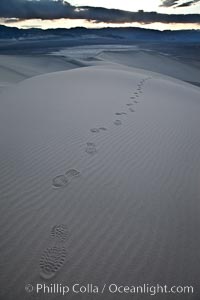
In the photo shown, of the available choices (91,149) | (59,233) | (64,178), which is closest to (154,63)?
(91,149)

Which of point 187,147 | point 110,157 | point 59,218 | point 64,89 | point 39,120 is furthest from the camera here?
point 64,89

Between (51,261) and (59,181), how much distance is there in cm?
116

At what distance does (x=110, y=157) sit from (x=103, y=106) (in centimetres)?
250

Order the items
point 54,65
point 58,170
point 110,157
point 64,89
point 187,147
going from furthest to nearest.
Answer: point 54,65 → point 64,89 → point 187,147 → point 110,157 → point 58,170

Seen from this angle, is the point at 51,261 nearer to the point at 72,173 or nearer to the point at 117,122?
the point at 72,173

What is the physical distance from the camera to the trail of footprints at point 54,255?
206 cm

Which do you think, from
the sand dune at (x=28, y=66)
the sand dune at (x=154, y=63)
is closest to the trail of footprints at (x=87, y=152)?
the sand dune at (x=28, y=66)

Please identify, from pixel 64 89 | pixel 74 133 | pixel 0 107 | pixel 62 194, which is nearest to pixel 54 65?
pixel 64 89

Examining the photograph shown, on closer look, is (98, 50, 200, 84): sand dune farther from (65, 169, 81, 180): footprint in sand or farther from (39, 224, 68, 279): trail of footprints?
(39, 224, 68, 279): trail of footprints

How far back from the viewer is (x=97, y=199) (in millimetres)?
2879

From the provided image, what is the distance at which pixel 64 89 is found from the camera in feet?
25.1

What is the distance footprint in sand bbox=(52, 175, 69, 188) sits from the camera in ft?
10.2

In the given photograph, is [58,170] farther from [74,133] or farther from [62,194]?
[74,133]

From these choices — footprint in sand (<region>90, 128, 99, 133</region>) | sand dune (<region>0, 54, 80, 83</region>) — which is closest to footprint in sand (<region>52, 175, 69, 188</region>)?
footprint in sand (<region>90, 128, 99, 133</region>)
